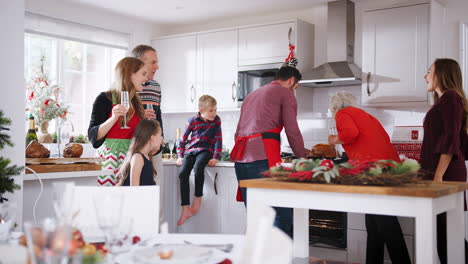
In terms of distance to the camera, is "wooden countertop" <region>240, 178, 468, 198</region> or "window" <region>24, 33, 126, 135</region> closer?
"wooden countertop" <region>240, 178, 468, 198</region>

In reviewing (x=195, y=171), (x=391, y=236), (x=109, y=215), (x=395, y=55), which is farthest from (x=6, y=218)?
(x=395, y=55)

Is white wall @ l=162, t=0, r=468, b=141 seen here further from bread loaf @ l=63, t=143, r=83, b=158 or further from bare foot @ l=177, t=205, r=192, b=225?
bread loaf @ l=63, t=143, r=83, b=158

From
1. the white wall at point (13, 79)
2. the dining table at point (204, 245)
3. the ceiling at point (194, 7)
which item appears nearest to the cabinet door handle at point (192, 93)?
the ceiling at point (194, 7)

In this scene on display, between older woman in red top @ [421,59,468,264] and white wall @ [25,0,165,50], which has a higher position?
white wall @ [25,0,165,50]

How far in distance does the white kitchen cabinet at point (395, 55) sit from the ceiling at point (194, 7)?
651mm

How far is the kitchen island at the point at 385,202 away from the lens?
5.76ft

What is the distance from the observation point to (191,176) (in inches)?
193

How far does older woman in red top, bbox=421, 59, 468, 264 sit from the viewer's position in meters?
2.82

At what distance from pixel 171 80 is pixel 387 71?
2.34 m

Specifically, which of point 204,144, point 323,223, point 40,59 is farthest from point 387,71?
point 40,59

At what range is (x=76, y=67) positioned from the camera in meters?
5.19

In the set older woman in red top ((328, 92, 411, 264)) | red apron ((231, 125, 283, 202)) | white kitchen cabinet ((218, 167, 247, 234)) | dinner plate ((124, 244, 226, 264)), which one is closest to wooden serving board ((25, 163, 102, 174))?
red apron ((231, 125, 283, 202))

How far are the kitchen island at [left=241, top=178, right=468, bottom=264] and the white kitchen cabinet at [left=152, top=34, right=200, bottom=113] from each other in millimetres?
3449

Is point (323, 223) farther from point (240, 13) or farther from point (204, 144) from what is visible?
point (240, 13)
